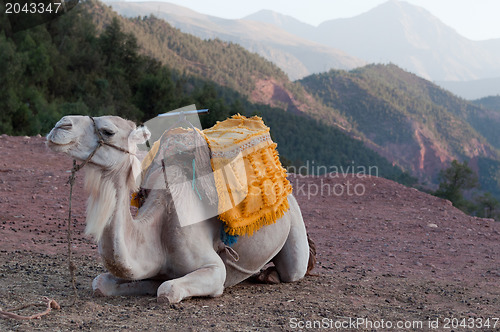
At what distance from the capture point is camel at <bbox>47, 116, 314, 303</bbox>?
3.80 m

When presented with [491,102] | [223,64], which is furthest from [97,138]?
[491,102]

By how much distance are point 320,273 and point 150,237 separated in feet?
9.00

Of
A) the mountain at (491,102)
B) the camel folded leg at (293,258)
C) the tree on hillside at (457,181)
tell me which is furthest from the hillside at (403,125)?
the camel folded leg at (293,258)

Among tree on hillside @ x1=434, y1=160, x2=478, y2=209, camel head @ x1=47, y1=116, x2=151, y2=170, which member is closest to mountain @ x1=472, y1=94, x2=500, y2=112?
tree on hillside @ x1=434, y1=160, x2=478, y2=209

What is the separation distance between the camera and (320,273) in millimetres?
6422

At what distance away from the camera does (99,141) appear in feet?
12.4

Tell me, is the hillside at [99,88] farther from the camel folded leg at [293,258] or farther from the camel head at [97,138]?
the camel folded leg at [293,258]

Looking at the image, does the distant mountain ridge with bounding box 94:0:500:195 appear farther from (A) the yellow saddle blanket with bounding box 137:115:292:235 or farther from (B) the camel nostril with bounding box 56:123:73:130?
(B) the camel nostril with bounding box 56:123:73:130

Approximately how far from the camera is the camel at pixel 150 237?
3803 millimetres

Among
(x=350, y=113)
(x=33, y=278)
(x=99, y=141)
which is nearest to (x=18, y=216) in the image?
(x=33, y=278)

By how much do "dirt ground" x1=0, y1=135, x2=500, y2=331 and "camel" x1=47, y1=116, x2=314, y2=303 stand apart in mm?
167

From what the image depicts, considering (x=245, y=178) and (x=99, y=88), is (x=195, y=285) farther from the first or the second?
(x=99, y=88)


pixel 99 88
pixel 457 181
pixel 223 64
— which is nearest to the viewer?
pixel 457 181

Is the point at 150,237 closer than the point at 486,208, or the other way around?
the point at 150,237
